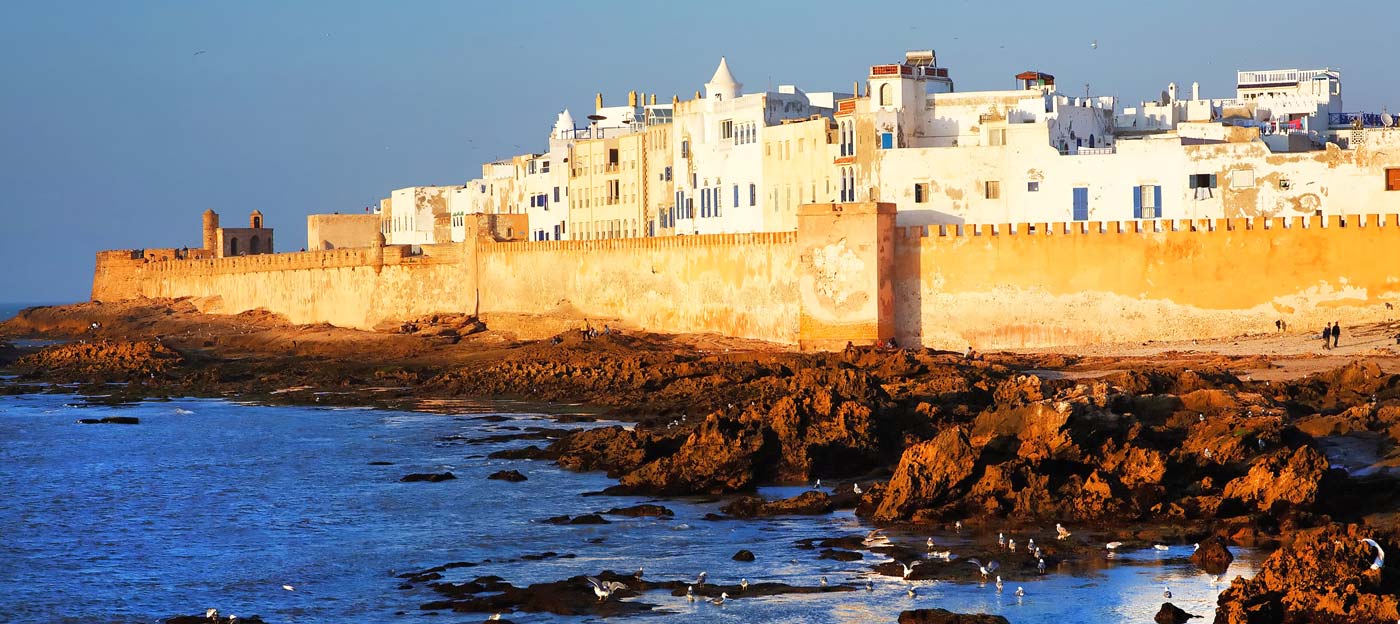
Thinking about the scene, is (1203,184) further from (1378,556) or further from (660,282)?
(1378,556)

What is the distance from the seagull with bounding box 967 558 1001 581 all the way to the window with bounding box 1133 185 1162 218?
2605 cm

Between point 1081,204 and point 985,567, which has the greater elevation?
point 1081,204

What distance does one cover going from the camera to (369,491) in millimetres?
23203

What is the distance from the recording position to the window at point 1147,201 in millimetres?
40500

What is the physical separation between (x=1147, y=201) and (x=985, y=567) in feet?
86.8

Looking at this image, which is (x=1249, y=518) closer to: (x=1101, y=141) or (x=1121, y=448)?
(x=1121, y=448)

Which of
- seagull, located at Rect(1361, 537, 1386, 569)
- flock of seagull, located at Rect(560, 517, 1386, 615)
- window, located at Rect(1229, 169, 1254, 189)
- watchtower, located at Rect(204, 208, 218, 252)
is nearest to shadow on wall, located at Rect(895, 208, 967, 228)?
window, located at Rect(1229, 169, 1254, 189)

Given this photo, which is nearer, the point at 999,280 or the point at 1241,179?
the point at 999,280

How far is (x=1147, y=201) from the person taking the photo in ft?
133

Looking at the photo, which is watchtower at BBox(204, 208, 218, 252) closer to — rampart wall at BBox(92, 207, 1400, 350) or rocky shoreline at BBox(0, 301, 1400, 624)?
rampart wall at BBox(92, 207, 1400, 350)

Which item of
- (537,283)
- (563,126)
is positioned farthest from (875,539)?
(563,126)

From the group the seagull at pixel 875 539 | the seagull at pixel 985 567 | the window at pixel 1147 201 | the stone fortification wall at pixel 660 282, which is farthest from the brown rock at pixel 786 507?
the window at pixel 1147 201

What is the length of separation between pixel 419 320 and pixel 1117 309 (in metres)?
23.3

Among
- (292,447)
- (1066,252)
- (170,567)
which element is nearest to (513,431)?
(292,447)
